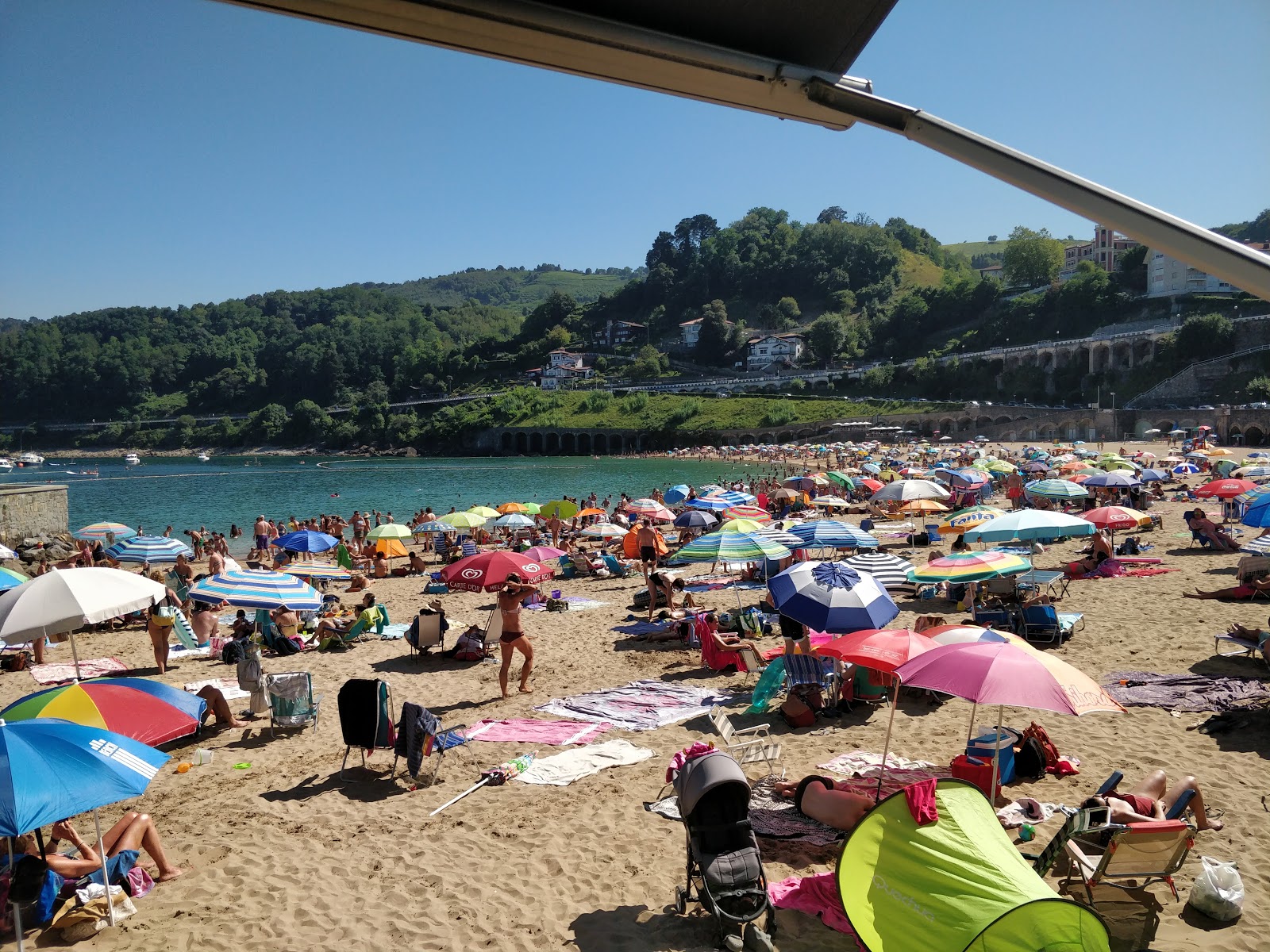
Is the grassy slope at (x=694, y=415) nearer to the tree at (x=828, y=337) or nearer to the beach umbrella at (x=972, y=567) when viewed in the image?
the tree at (x=828, y=337)

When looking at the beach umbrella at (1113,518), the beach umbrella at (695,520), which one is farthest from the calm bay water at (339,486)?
the beach umbrella at (1113,518)

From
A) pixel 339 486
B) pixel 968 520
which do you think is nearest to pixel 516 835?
pixel 968 520

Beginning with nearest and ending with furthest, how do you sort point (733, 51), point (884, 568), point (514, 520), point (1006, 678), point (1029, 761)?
point (733, 51), point (1006, 678), point (1029, 761), point (884, 568), point (514, 520)

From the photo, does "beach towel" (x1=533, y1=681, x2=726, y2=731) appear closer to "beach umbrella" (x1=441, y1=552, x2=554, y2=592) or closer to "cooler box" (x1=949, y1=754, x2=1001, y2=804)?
"beach umbrella" (x1=441, y1=552, x2=554, y2=592)

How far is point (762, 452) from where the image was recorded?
6369 centimetres

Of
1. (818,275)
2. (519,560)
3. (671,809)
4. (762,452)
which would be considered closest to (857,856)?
(671,809)

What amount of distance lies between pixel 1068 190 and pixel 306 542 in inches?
579

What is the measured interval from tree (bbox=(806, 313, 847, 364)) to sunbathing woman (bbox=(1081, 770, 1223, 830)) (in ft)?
315

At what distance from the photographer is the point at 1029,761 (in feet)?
19.5

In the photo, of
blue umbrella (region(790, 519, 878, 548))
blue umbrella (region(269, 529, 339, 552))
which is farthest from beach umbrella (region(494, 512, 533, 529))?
blue umbrella (region(790, 519, 878, 548))

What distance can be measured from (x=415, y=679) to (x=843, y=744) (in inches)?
187

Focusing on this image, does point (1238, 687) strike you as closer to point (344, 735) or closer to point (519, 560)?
point (519, 560)

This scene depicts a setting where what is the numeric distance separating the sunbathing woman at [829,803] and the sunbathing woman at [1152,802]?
1194mm

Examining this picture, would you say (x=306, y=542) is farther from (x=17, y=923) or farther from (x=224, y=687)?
(x=17, y=923)
